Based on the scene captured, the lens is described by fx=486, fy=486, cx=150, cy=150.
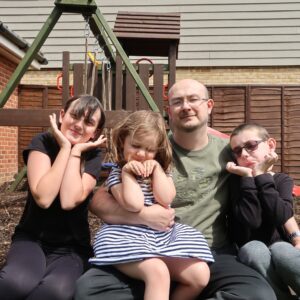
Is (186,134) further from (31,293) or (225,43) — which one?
(225,43)

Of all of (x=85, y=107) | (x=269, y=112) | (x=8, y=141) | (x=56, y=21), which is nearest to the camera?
(x=85, y=107)

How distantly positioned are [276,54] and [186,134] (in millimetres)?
9000

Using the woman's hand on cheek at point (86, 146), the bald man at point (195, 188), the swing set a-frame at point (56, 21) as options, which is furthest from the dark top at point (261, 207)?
the swing set a-frame at point (56, 21)

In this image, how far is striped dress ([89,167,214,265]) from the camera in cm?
221

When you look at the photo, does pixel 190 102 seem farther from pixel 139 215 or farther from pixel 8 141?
pixel 8 141

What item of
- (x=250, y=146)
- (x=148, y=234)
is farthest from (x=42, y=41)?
(x=148, y=234)

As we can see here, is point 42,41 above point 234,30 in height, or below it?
below

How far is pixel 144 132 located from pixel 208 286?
806mm

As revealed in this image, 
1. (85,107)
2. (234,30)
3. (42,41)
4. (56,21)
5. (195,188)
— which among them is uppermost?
(234,30)

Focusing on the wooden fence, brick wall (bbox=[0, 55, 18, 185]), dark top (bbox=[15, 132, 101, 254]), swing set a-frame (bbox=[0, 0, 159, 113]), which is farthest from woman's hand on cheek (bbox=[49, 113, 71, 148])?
brick wall (bbox=[0, 55, 18, 185])

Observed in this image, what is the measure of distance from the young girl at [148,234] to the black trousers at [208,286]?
0.21ft

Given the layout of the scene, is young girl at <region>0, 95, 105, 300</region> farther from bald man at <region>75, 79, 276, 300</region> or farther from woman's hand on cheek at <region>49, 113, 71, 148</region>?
bald man at <region>75, 79, 276, 300</region>

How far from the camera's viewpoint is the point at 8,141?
10.1 m

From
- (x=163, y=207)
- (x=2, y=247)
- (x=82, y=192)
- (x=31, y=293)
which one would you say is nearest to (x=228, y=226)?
(x=163, y=207)
